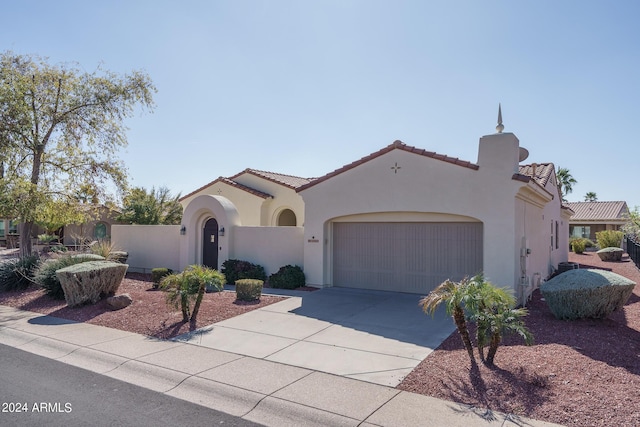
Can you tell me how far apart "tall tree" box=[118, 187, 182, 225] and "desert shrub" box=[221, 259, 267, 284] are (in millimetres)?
13237

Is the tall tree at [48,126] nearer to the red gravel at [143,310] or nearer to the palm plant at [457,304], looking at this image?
the red gravel at [143,310]

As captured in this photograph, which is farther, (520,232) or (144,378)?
(520,232)

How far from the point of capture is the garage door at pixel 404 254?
12203 millimetres

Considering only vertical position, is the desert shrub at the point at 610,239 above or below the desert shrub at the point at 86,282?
above

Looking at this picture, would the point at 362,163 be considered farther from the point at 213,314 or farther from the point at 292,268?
the point at 213,314

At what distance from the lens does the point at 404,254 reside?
13.1 meters

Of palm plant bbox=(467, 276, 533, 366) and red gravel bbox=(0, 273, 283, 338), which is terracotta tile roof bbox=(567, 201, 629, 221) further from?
palm plant bbox=(467, 276, 533, 366)

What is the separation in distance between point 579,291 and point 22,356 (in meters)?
10.7

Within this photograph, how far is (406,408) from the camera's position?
5203 millimetres

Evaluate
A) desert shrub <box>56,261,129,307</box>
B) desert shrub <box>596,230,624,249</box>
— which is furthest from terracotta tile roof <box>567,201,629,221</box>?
desert shrub <box>56,261,129,307</box>

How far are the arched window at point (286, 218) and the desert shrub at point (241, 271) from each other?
849 cm

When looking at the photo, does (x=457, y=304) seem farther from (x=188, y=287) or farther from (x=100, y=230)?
(x=100, y=230)

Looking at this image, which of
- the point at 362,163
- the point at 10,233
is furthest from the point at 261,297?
the point at 10,233

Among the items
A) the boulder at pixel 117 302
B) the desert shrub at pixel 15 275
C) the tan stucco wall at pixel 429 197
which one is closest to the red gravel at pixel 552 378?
the tan stucco wall at pixel 429 197
